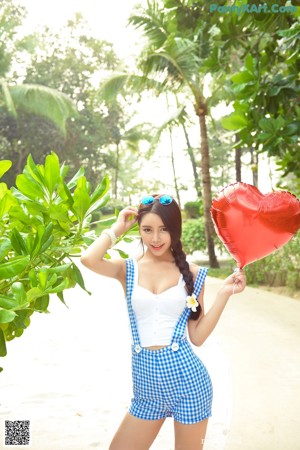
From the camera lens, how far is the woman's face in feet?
6.18

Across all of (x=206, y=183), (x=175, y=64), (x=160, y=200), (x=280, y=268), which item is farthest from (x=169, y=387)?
(x=175, y=64)

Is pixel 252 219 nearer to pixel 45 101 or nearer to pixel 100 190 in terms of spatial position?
pixel 100 190

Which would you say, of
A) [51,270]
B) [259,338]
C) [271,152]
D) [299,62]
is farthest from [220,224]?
[259,338]

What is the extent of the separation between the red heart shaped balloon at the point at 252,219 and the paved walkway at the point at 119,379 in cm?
154

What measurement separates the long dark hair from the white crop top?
6cm

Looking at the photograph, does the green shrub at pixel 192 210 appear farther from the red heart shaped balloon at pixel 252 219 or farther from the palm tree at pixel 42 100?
the red heart shaped balloon at pixel 252 219

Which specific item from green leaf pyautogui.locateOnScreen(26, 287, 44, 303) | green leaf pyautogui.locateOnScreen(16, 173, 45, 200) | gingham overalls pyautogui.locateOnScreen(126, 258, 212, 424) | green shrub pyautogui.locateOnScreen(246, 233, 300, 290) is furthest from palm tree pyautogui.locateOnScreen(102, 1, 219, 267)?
green leaf pyautogui.locateOnScreen(26, 287, 44, 303)

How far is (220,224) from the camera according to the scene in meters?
2.00

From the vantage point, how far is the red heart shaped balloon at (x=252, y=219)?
197cm

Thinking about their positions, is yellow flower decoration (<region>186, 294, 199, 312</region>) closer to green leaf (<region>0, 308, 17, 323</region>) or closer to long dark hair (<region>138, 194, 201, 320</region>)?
long dark hair (<region>138, 194, 201, 320</region>)

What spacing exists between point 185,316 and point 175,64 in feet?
32.9

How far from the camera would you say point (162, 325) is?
188 centimetres

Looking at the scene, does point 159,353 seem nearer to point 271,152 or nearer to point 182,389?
point 182,389

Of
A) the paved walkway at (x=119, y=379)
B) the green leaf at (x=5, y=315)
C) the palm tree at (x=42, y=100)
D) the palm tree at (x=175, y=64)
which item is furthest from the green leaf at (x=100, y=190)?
the palm tree at (x=42, y=100)
